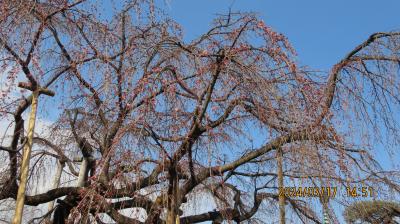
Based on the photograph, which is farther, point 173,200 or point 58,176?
point 58,176

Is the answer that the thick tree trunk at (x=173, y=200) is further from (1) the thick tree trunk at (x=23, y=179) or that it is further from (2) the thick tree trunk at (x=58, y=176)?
(2) the thick tree trunk at (x=58, y=176)

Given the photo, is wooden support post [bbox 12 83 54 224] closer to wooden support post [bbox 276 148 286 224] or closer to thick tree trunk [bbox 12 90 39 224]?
thick tree trunk [bbox 12 90 39 224]

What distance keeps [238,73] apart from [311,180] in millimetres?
956

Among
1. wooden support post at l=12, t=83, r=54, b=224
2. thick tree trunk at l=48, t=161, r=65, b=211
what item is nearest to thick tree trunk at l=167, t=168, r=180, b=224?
wooden support post at l=12, t=83, r=54, b=224

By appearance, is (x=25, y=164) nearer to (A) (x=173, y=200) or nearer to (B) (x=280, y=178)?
(A) (x=173, y=200)

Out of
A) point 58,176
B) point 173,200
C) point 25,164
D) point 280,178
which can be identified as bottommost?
point 173,200

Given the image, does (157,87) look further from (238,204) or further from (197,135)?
(238,204)

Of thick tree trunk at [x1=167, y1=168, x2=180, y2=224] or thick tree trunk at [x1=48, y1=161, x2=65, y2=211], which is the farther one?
thick tree trunk at [x1=48, y1=161, x2=65, y2=211]

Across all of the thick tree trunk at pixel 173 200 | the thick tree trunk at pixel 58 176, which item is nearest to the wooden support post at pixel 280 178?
the thick tree trunk at pixel 173 200

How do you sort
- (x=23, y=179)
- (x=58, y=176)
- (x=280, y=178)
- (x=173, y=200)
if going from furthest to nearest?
1. (x=58, y=176)
2. (x=280, y=178)
3. (x=173, y=200)
4. (x=23, y=179)

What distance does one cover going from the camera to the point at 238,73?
3283 millimetres

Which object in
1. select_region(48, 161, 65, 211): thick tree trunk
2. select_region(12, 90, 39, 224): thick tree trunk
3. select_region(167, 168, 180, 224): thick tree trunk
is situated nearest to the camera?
select_region(12, 90, 39, 224): thick tree trunk

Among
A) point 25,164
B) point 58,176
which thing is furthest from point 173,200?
point 58,176

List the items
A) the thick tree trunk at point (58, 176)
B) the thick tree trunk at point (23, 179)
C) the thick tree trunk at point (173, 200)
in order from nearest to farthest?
the thick tree trunk at point (23, 179), the thick tree trunk at point (173, 200), the thick tree trunk at point (58, 176)
